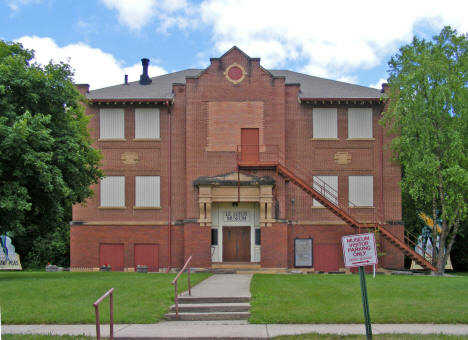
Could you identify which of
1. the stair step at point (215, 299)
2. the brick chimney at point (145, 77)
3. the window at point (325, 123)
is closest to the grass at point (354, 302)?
the stair step at point (215, 299)

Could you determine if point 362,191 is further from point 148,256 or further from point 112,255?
point 112,255

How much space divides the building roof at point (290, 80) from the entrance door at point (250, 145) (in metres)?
3.56

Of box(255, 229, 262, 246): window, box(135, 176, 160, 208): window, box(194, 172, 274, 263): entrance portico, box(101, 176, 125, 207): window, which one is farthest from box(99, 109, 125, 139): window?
box(255, 229, 262, 246): window

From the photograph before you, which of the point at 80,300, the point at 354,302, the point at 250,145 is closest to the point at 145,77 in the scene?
the point at 250,145

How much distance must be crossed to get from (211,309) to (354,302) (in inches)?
158

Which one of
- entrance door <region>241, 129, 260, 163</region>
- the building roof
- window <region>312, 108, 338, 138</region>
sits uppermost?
the building roof

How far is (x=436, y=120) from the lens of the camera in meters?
29.5

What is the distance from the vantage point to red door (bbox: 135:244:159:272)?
108ft

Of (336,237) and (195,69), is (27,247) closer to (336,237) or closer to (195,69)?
(195,69)

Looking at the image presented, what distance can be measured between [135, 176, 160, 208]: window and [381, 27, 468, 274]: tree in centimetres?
1373

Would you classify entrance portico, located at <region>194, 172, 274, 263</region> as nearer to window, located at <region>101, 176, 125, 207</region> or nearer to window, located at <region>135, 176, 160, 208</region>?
window, located at <region>135, 176, 160, 208</region>

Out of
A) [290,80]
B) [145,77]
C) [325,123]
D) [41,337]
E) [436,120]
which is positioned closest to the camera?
[41,337]

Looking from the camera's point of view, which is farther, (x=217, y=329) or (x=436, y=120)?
(x=436, y=120)

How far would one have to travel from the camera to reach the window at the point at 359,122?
109 feet
